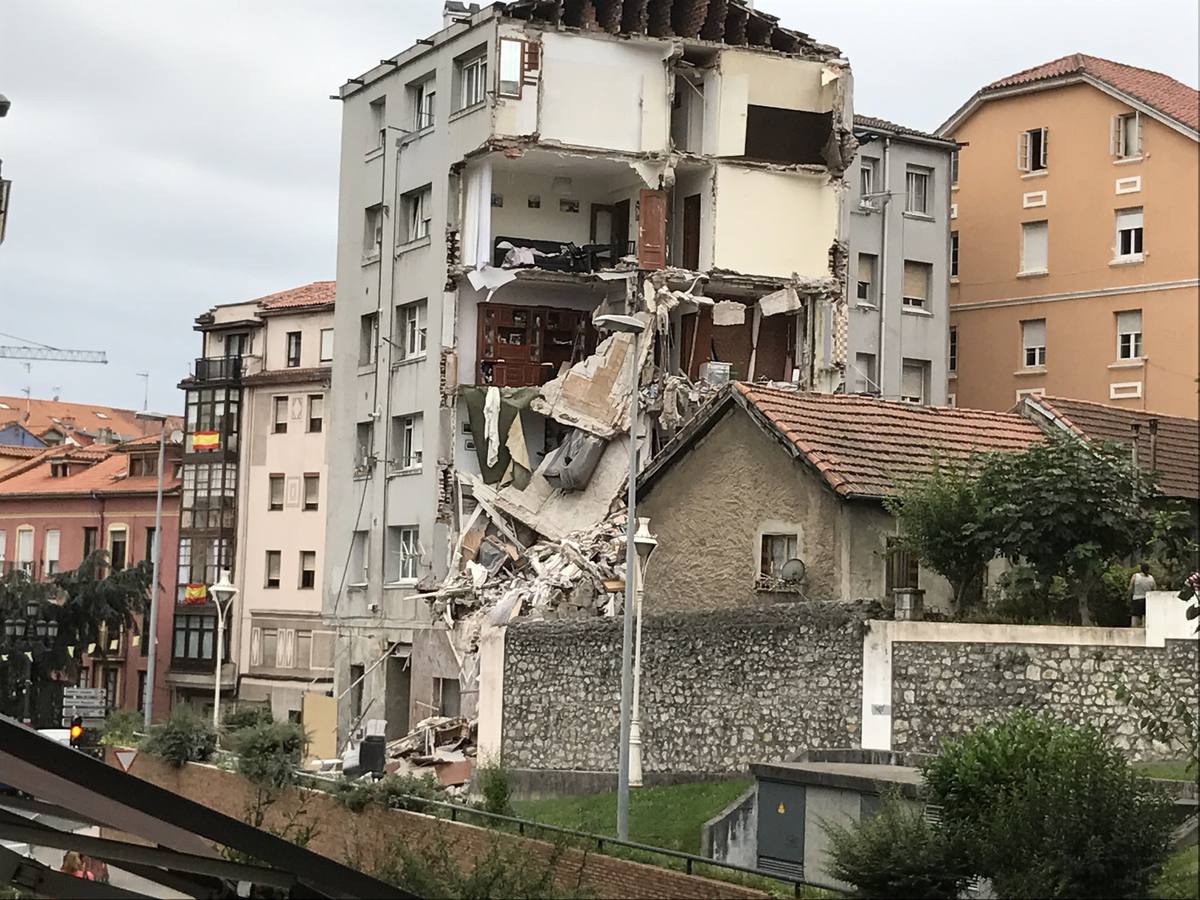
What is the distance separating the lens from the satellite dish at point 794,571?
1293 inches

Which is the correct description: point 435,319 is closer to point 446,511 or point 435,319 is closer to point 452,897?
point 446,511

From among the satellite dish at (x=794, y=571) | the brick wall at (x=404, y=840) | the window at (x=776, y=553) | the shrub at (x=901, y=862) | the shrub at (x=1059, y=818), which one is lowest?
the brick wall at (x=404, y=840)

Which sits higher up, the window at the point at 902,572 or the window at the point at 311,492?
the window at the point at 311,492

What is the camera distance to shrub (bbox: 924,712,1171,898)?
18375mm

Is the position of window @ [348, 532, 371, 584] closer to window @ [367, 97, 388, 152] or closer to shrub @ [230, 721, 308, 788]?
window @ [367, 97, 388, 152]

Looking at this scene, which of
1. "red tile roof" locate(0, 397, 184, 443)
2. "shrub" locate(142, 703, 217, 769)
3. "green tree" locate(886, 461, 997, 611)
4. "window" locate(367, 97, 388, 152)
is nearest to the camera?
"green tree" locate(886, 461, 997, 611)

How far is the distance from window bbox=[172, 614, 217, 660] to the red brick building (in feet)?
2.03

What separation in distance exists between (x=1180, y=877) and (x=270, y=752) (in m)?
18.0

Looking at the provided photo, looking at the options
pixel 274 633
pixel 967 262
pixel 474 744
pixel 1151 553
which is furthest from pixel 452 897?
pixel 274 633

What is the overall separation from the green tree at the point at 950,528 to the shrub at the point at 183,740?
46.2 ft

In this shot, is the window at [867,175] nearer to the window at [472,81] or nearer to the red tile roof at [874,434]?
the window at [472,81]

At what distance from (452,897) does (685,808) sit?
9.16 m

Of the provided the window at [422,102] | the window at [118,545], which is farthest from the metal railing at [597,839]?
the window at [118,545]

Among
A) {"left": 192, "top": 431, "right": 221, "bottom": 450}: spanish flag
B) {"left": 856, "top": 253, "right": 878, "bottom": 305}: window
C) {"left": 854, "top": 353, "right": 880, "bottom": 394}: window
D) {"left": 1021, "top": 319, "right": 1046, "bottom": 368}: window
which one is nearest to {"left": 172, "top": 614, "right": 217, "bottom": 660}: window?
{"left": 192, "top": 431, "right": 221, "bottom": 450}: spanish flag
